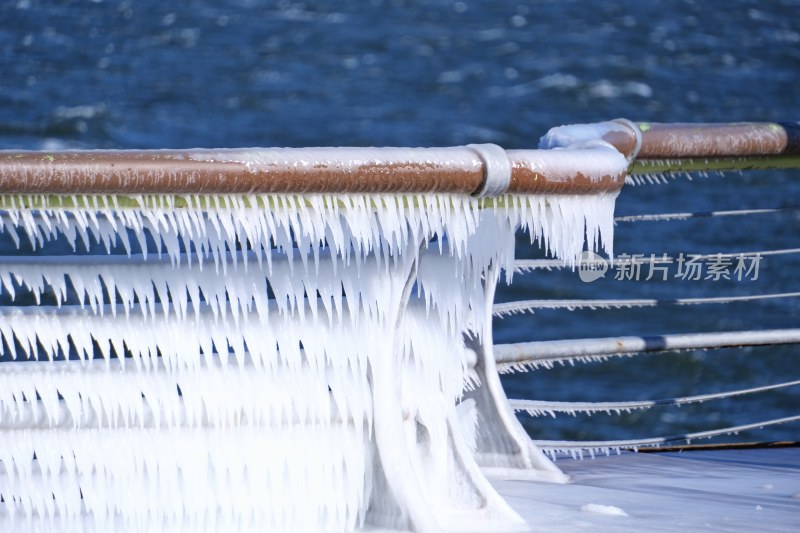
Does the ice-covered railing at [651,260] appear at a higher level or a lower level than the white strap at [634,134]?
lower

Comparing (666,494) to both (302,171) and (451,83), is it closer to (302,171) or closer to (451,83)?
(302,171)

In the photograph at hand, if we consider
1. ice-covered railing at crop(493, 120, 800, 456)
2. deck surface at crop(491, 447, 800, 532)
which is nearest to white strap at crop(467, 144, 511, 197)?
ice-covered railing at crop(493, 120, 800, 456)

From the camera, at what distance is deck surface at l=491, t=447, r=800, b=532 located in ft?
8.52

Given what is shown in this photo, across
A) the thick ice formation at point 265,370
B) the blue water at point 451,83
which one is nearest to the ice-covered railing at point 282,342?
the thick ice formation at point 265,370

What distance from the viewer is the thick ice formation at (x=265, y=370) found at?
7.66ft

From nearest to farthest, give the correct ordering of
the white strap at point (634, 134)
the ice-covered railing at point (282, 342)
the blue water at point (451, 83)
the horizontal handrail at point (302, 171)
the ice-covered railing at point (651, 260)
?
the horizontal handrail at point (302, 171) < the ice-covered railing at point (282, 342) < the white strap at point (634, 134) < the ice-covered railing at point (651, 260) < the blue water at point (451, 83)

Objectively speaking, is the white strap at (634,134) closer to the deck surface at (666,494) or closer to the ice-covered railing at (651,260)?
the ice-covered railing at (651,260)

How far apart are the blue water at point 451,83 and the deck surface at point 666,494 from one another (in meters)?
11.7

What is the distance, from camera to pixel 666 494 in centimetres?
290

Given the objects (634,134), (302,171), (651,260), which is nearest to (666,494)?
(634,134)

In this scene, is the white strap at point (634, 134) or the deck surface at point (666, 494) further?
the white strap at point (634, 134)

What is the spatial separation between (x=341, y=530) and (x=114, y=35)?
23814 millimetres

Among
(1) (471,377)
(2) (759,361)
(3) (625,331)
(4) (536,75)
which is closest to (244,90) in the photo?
(4) (536,75)

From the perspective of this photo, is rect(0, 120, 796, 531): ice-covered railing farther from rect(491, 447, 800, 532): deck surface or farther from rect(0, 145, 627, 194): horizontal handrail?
rect(491, 447, 800, 532): deck surface
